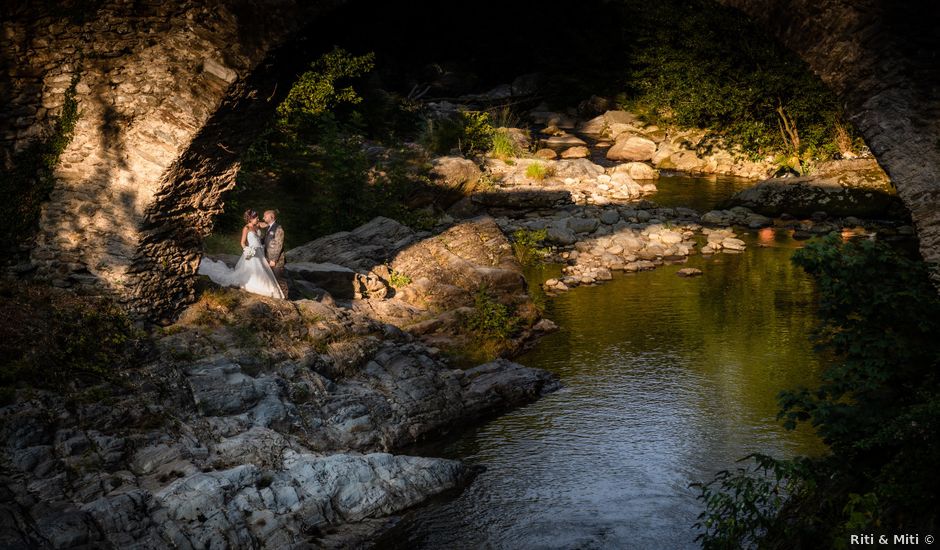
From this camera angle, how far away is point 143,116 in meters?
10.3

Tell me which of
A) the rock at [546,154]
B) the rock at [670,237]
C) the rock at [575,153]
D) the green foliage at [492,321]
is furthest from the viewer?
the rock at [575,153]

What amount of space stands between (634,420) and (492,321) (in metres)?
3.50

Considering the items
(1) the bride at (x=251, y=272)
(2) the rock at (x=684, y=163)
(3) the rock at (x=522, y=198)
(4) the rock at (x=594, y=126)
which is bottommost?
(1) the bride at (x=251, y=272)

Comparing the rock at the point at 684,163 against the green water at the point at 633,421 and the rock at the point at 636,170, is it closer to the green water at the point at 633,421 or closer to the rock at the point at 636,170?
the rock at the point at 636,170

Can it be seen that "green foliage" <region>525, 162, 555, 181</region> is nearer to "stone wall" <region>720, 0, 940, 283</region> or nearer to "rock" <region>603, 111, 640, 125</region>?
"rock" <region>603, 111, 640, 125</region>

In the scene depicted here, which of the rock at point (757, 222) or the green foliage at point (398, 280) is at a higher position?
the rock at point (757, 222)

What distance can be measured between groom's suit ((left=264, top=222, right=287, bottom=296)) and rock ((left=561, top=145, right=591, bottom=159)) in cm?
1584

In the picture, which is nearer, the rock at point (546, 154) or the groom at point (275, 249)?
the groom at point (275, 249)

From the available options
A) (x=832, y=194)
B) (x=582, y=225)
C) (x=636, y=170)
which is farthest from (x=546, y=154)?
(x=832, y=194)

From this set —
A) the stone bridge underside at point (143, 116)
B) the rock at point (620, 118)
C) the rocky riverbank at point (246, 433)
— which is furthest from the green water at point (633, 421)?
the rock at point (620, 118)

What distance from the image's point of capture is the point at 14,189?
10.6m

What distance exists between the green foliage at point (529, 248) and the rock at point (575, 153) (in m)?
8.91

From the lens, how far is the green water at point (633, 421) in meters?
8.80

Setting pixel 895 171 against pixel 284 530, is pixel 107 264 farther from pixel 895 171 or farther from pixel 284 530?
pixel 895 171
